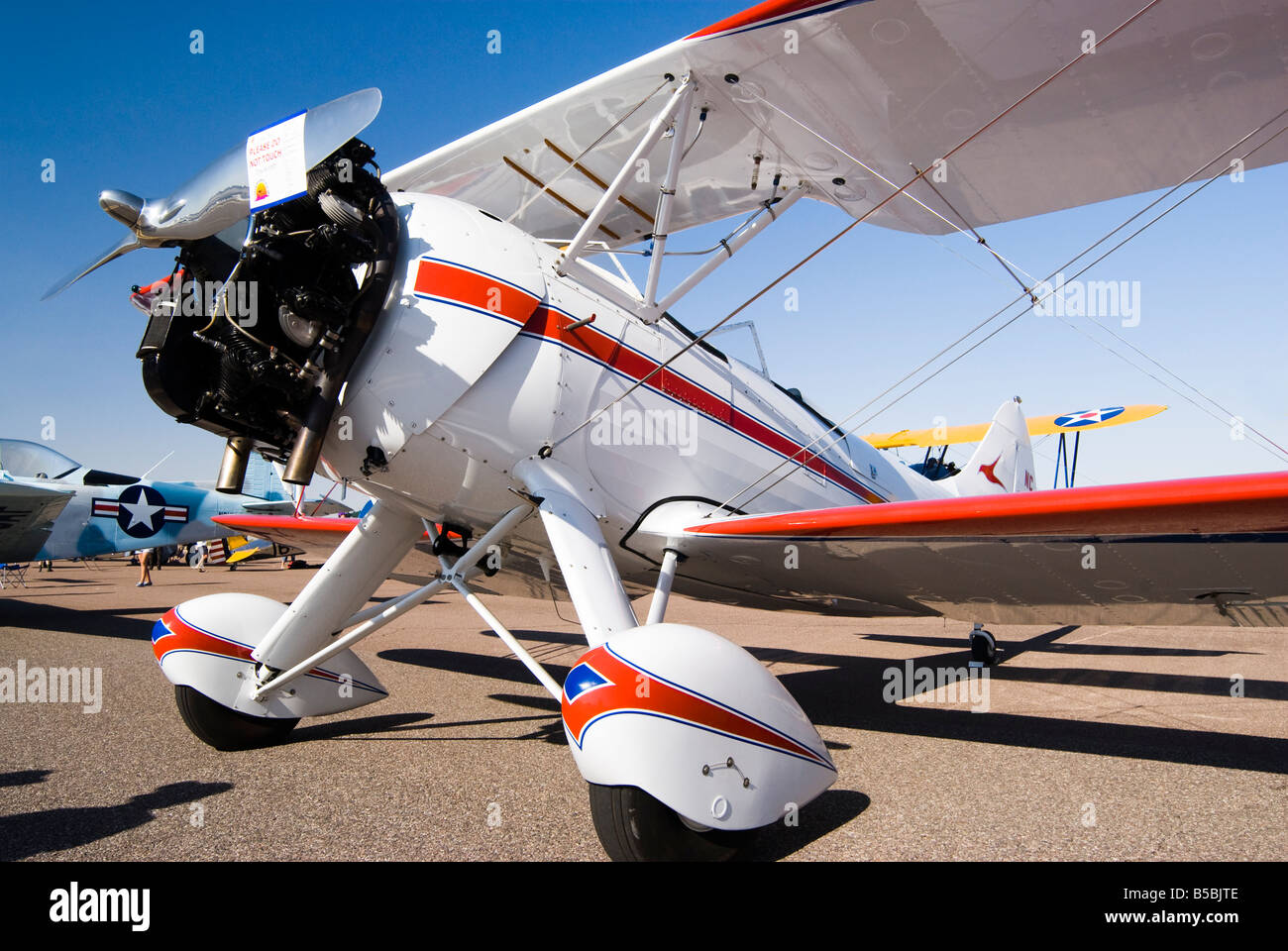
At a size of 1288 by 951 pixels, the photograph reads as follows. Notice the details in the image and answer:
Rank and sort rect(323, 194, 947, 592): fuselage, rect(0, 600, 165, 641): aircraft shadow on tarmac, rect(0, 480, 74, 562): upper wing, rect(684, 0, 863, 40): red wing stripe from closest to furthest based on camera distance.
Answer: rect(684, 0, 863, 40): red wing stripe → rect(323, 194, 947, 592): fuselage → rect(0, 600, 165, 641): aircraft shadow on tarmac → rect(0, 480, 74, 562): upper wing

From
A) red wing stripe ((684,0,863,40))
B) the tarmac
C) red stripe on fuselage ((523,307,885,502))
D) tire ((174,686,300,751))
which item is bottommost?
the tarmac

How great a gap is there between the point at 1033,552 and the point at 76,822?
444cm

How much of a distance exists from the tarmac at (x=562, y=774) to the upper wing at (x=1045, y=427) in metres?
5.62

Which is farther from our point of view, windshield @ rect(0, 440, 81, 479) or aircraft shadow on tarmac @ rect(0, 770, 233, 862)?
windshield @ rect(0, 440, 81, 479)

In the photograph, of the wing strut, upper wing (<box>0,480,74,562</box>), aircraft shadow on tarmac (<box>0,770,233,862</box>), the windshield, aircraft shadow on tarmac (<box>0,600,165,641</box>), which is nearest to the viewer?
aircraft shadow on tarmac (<box>0,770,233,862</box>)

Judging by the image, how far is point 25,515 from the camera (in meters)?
12.5

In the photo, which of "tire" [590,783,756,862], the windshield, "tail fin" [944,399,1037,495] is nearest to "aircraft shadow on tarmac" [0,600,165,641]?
the windshield

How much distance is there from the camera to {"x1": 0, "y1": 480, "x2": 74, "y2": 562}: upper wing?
40.4ft

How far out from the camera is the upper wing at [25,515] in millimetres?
12312

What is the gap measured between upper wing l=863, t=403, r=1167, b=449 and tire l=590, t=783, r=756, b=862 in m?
8.85

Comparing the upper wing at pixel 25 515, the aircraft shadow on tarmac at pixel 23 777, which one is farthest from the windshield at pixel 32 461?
the aircraft shadow on tarmac at pixel 23 777

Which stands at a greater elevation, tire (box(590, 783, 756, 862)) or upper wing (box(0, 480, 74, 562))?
upper wing (box(0, 480, 74, 562))

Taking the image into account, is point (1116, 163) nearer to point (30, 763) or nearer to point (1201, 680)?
point (1201, 680)

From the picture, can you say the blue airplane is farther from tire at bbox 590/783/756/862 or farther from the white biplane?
tire at bbox 590/783/756/862
